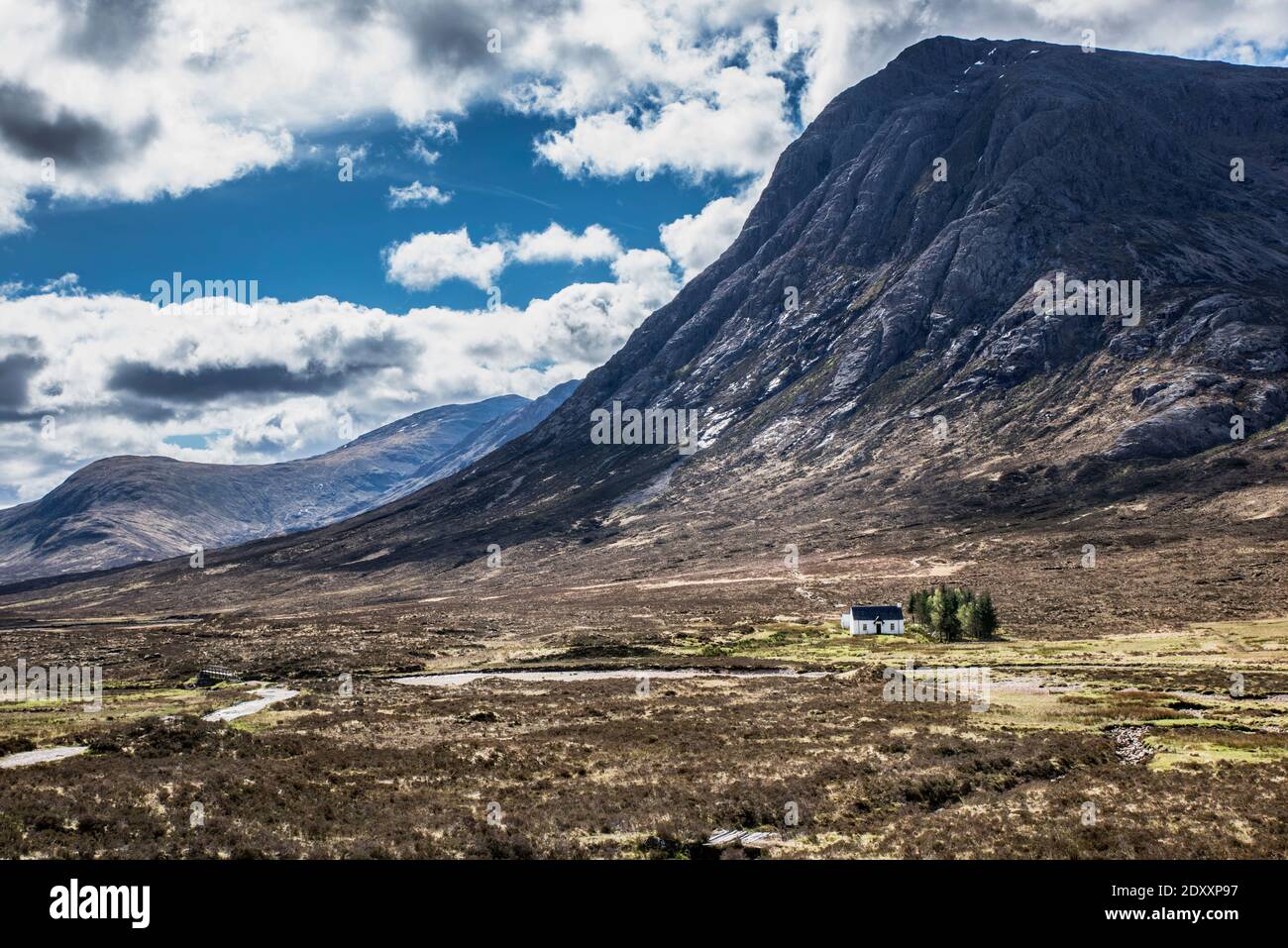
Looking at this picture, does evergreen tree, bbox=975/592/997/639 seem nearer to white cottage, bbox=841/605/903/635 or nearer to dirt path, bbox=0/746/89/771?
white cottage, bbox=841/605/903/635

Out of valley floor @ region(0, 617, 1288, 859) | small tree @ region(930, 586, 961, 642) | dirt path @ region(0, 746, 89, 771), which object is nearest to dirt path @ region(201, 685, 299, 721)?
valley floor @ region(0, 617, 1288, 859)

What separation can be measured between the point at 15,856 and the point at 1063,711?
170ft

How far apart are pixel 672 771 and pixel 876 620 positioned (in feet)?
245

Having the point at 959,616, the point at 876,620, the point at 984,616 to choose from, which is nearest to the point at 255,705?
the point at 876,620

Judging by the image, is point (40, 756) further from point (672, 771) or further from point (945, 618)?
point (945, 618)

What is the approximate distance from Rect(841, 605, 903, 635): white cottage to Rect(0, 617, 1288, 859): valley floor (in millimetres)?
34295

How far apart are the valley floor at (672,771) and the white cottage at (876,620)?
34295 mm

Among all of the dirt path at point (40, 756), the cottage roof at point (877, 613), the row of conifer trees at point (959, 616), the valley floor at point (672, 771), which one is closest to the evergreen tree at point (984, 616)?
the row of conifer trees at point (959, 616)
